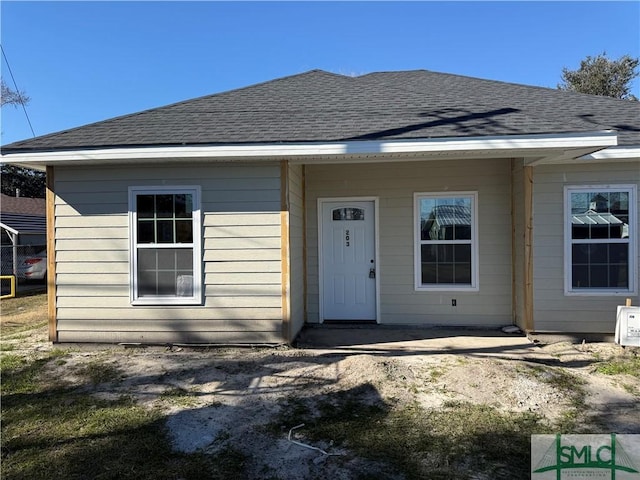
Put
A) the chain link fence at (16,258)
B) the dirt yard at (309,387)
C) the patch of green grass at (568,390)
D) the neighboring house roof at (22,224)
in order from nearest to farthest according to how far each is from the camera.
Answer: the dirt yard at (309,387) < the patch of green grass at (568,390) < the chain link fence at (16,258) < the neighboring house roof at (22,224)

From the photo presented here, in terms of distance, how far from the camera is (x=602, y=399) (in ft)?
13.7

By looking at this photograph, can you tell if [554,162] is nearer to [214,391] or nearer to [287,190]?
[287,190]

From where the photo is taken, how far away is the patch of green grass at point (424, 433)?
3.08 metres

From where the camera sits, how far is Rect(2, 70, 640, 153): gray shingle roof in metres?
5.64

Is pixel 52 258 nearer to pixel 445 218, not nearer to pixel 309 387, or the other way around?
pixel 309 387

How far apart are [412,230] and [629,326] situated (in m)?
3.12

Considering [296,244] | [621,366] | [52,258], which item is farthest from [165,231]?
[621,366]

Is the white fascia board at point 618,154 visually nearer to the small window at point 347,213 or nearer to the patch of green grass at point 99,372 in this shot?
the small window at point 347,213

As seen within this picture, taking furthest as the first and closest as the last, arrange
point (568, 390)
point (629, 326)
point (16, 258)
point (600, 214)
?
point (16, 258) < point (600, 214) < point (629, 326) < point (568, 390)

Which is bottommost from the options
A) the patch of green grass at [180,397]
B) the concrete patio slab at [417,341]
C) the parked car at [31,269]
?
the patch of green grass at [180,397]

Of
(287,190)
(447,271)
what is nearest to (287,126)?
(287,190)

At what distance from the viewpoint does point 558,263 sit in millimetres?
6305

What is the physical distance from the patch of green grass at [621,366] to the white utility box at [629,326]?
0.38 m

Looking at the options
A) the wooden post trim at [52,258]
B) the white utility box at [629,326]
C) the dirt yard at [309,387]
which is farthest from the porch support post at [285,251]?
the white utility box at [629,326]
